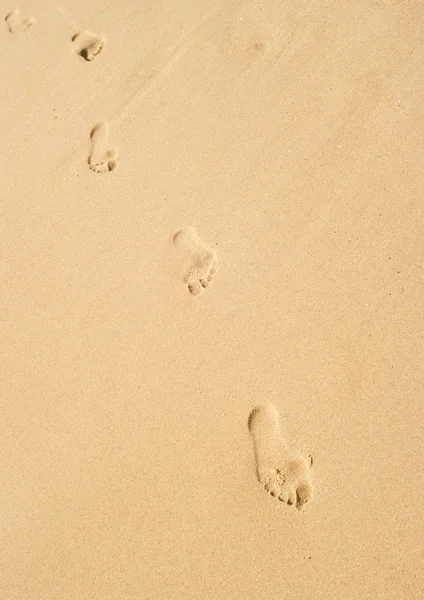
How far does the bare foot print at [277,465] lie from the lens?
1.76 meters

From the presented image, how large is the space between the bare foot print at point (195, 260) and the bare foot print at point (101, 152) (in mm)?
590

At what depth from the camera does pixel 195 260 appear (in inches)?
83.7

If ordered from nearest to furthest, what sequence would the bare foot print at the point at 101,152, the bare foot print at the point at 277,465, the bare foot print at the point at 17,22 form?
the bare foot print at the point at 277,465
the bare foot print at the point at 101,152
the bare foot print at the point at 17,22

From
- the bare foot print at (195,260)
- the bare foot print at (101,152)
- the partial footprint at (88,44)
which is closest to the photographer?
the bare foot print at (195,260)

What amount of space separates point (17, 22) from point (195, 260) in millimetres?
2208

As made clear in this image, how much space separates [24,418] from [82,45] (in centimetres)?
220

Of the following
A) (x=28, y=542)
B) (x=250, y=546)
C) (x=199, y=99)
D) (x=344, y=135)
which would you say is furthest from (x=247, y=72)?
(x=28, y=542)

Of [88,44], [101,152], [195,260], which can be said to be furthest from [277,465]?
[88,44]

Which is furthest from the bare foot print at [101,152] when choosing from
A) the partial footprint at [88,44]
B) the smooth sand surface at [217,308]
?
the partial footprint at [88,44]

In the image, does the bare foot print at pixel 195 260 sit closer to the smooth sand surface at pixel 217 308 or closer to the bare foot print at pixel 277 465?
the smooth sand surface at pixel 217 308

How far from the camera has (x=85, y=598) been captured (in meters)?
1.84

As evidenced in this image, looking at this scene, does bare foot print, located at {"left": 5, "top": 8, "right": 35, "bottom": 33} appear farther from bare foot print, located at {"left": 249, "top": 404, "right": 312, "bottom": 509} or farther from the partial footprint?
bare foot print, located at {"left": 249, "top": 404, "right": 312, "bottom": 509}

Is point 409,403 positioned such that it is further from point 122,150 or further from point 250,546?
point 122,150

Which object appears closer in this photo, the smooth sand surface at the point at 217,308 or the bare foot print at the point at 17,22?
the smooth sand surface at the point at 217,308
